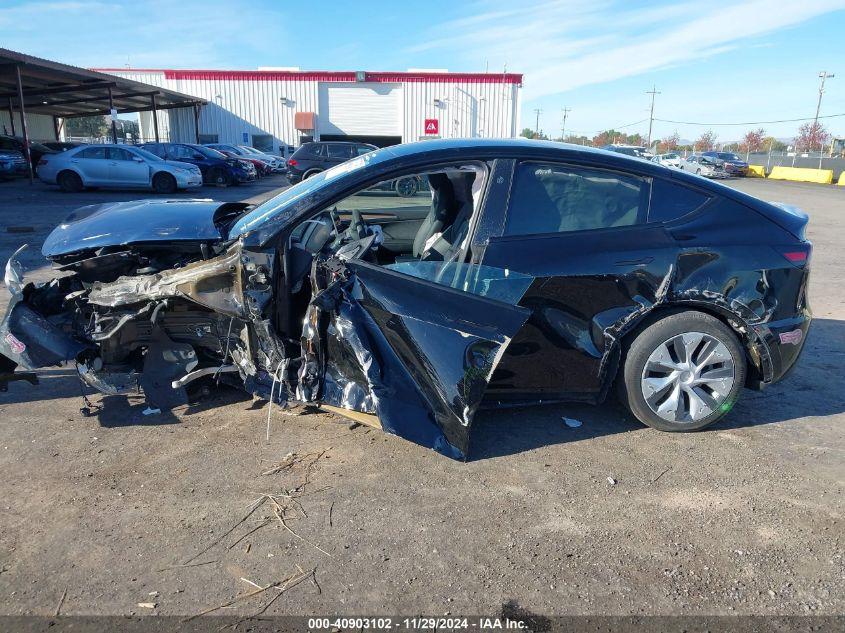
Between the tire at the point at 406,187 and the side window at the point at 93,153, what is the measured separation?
19200 millimetres

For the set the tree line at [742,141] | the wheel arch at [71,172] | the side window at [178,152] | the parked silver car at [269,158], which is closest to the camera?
the wheel arch at [71,172]

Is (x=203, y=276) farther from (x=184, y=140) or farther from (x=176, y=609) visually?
(x=184, y=140)

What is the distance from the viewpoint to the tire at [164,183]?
19934 mm

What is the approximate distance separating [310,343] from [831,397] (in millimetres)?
3754

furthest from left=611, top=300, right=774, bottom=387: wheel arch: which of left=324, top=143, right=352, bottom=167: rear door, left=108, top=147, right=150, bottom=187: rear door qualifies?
left=324, top=143, right=352, bottom=167: rear door

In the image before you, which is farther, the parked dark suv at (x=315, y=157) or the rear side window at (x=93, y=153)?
the parked dark suv at (x=315, y=157)

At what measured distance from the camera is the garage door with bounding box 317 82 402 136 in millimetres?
40219

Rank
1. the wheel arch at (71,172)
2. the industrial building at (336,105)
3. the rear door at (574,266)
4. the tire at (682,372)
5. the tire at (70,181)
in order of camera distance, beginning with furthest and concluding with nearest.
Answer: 1. the industrial building at (336,105)
2. the tire at (70,181)
3. the wheel arch at (71,172)
4. the tire at (682,372)
5. the rear door at (574,266)

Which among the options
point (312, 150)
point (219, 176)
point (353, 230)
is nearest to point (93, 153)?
point (219, 176)

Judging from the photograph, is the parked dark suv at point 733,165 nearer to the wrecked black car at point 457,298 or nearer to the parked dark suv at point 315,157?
the parked dark suv at point 315,157

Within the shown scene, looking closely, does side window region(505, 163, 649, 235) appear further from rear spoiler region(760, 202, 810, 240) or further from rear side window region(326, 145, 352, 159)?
rear side window region(326, 145, 352, 159)

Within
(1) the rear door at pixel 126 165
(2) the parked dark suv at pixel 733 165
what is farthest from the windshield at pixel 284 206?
(2) the parked dark suv at pixel 733 165

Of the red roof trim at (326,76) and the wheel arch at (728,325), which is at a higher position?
the red roof trim at (326,76)

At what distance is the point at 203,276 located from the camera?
3.53 metres
